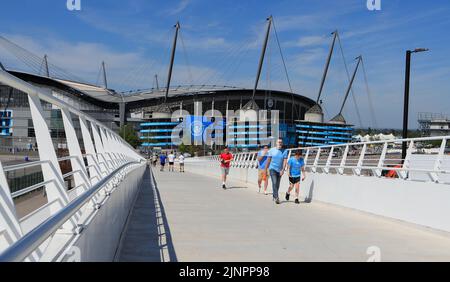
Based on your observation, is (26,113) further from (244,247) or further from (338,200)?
(338,200)

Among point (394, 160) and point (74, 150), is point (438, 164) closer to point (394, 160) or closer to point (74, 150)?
point (394, 160)

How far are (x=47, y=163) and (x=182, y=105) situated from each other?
17555 centimetres

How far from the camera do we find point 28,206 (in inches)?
190

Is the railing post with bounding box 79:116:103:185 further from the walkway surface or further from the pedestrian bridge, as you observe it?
the walkway surface

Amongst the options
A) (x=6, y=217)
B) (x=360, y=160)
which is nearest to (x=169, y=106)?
(x=360, y=160)

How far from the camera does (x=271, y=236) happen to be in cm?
887

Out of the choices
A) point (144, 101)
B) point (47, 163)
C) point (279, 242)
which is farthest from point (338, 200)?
point (144, 101)

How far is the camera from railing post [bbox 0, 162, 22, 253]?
354cm

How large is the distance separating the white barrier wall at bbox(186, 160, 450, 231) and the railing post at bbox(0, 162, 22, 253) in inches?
301

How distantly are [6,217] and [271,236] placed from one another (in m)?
5.81

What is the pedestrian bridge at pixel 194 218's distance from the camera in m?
4.11

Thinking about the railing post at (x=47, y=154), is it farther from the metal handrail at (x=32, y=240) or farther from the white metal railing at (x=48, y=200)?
the metal handrail at (x=32, y=240)

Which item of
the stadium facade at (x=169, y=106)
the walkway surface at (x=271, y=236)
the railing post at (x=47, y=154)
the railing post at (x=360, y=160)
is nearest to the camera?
the railing post at (x=47, y=154)

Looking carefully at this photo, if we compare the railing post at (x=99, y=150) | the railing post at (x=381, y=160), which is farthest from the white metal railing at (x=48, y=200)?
the railing post at (x=381, y=160)
